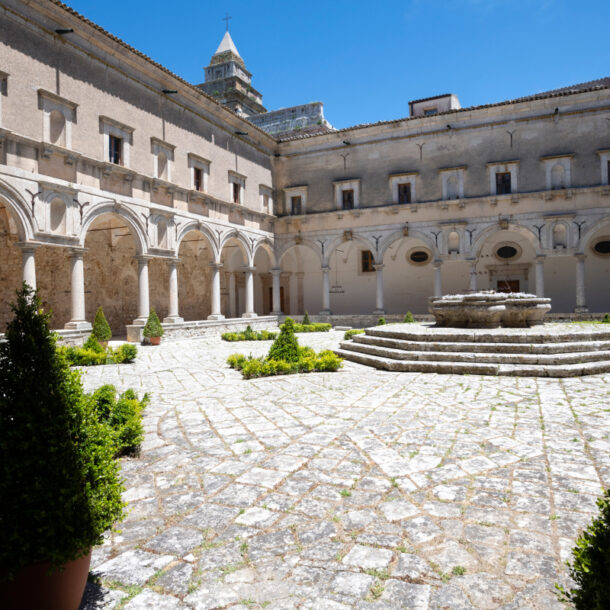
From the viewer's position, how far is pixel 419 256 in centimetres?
2409

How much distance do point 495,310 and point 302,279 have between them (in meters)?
16.9

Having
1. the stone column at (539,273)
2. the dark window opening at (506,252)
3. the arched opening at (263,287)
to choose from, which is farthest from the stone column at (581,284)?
the arched opening at (263,287)

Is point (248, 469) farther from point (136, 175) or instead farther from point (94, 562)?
point (136, 175)

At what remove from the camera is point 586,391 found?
6.64 metres

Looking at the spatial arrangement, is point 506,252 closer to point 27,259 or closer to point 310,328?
point 310,328

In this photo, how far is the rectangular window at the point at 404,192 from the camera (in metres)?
22.0

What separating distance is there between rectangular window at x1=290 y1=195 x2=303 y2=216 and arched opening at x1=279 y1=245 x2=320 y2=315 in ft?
8.76

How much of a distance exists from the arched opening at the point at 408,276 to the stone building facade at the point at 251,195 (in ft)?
0.27

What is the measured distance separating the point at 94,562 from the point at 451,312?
10008 mm

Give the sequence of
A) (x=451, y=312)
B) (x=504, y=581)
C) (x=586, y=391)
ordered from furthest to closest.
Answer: (x=451, y=312) < (x=586, y=391) < (x=504, y=581)

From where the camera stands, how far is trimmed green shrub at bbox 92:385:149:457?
4.33m

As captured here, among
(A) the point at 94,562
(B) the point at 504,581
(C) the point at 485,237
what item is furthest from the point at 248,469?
(C) the point at 485,237

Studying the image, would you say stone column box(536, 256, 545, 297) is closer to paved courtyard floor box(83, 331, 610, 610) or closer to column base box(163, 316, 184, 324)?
paved courtyard floor box(83, 331, 610, 610)

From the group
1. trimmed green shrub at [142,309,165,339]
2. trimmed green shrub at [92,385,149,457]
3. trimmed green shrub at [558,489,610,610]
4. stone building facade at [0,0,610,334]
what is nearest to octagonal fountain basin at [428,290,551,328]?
stone building facade at [0,0,610,334]
